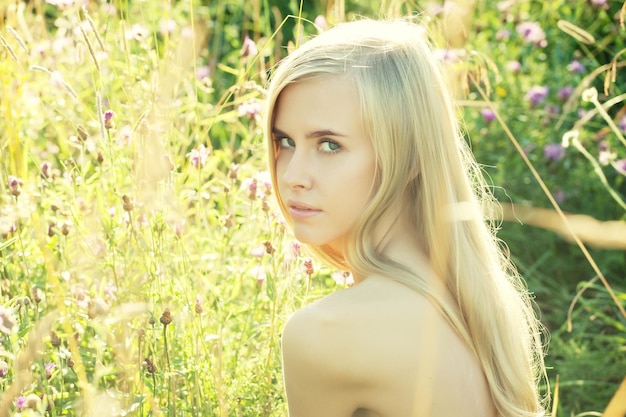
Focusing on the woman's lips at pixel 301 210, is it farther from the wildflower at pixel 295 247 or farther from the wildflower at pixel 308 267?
the wildflower at pixel 295 247

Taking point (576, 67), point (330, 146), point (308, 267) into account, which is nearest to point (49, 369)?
point (308, 267)

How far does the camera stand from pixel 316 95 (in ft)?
6.14

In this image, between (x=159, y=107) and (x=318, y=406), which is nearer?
(x=318, y=406)

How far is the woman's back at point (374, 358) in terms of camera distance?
5.56 ft

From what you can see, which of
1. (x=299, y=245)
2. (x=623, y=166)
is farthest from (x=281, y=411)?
(x=623, y=166)

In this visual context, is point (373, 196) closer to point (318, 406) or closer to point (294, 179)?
point (294, 179)

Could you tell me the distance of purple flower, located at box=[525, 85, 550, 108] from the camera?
3.93 meters

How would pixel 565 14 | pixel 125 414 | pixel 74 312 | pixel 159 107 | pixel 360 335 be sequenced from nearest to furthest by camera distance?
pixel 360 335 < pixel 125 414 < pixel 74 312 < pixel 159 107 < pixel 565 14

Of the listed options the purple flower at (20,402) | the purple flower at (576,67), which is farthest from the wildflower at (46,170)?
the purple flower at (576,67)

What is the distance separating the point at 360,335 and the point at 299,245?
610 mm

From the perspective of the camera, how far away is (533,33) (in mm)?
4051

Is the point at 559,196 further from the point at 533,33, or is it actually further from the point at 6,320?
the point at 6,320

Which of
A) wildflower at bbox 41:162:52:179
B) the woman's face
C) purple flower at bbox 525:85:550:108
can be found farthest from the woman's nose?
purple flower at bbox 525:85:550:108

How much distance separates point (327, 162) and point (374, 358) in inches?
15.2
